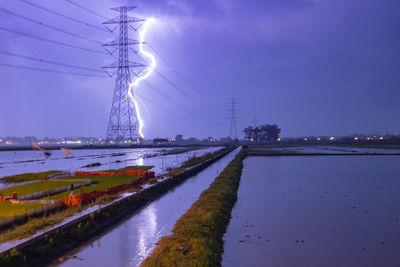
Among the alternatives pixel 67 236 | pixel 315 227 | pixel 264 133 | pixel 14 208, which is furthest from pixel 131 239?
pixel 264 133

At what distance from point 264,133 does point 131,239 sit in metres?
187

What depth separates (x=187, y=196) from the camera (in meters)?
18.4

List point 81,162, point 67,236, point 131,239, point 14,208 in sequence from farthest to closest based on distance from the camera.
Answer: point 81,162 → point 14,208 → point 131,239 → point 67,236

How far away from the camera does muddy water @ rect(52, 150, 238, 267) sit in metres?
8.52

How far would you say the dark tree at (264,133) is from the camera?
622 feet

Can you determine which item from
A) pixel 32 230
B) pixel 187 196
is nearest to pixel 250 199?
pixel 187 196

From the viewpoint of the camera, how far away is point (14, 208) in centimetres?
1185

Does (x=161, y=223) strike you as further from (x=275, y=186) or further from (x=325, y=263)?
(x=275, y=186)

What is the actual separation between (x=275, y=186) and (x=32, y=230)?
51.2ft

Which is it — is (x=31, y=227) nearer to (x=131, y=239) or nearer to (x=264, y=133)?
(x=131, y=239)

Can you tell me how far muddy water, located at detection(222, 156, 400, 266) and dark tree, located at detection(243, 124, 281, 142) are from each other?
171633mm

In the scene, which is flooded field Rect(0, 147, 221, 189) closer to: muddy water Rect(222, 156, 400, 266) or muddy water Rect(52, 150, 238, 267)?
muddy water Rect(52, 150, 238, 267)

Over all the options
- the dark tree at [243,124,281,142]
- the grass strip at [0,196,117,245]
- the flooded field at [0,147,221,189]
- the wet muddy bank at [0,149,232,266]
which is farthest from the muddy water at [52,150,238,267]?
the dark tree at [243,124,281,142]

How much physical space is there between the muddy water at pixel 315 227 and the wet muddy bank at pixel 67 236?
13.5ft
